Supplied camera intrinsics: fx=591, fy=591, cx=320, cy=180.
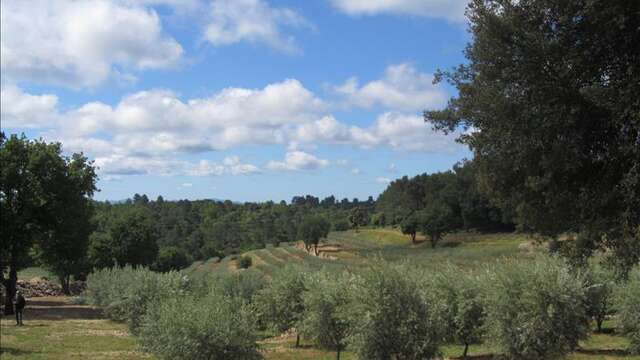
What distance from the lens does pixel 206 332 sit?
43.8ft

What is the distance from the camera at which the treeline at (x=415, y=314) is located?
13.9 meters

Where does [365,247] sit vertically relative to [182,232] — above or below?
below

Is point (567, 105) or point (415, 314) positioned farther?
point (415, 314)

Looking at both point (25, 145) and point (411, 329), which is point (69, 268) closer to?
point (25, 145)

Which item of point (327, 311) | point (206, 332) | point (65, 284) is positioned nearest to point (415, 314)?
point (327, 311)

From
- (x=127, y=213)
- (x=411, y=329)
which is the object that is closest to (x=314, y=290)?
(x=411, y=329)

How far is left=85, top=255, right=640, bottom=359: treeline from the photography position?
13.9m

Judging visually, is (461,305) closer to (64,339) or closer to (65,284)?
(64,339)

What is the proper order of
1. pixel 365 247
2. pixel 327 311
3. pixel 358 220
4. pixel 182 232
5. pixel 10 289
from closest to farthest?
pixel 327 311 → pixel 10 289 → pixel 365 247 → pixel 182 232 → pixel 358 220

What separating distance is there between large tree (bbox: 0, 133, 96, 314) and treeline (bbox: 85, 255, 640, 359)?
20298 millimetres

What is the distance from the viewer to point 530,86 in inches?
428

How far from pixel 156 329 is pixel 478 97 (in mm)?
9752

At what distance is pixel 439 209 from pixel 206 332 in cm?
9772

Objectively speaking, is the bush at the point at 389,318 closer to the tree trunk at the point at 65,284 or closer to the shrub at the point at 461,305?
the shrub at the point at 461,305
